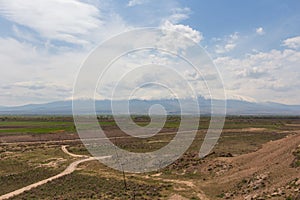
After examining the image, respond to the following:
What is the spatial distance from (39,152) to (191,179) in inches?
1473

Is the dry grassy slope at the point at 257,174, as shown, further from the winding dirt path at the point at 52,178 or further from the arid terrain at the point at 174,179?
the winding dirt path at the point at 52,178

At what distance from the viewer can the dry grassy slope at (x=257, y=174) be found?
28.0 meters

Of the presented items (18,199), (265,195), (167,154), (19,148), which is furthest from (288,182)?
(19,148)

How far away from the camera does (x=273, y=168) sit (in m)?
31.7

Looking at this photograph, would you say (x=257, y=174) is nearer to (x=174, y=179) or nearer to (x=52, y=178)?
(x=174, y=179)

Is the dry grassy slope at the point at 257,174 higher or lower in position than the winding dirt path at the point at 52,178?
higher

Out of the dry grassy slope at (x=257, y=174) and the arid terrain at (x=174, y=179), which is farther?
the arid terrain at (x=174, y=179)

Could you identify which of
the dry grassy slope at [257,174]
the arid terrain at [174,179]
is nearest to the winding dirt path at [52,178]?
the arid terrain at [174,179]

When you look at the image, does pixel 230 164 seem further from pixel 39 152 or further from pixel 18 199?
pixel 39 152

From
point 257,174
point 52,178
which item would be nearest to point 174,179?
point 257,174

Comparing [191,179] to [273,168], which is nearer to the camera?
[273,168]

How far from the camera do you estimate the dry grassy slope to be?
91.8 ft

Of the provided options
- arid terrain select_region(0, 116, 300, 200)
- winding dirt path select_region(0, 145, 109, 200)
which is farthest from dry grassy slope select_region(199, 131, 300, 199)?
winding dirt path select_region(0, 145, 109, 200)

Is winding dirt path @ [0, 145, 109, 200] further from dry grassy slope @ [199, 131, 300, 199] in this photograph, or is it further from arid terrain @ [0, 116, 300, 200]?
dry grassy slope @ [199, 131, 300, 199]
